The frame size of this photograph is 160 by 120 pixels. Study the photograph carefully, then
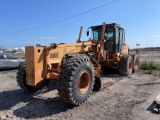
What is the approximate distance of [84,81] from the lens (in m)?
6.46

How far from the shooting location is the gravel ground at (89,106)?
5242 millimetres

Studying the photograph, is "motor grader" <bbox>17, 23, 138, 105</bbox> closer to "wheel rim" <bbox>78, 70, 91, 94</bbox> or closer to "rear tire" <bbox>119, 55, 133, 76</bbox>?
"wheel rim" <bbox>78, 70, 91, 94</bbox>

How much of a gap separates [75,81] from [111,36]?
559 centimetres

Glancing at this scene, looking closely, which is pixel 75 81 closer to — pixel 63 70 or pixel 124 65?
pixel 63 70

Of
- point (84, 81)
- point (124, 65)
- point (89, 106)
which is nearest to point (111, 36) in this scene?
point (124, 65)

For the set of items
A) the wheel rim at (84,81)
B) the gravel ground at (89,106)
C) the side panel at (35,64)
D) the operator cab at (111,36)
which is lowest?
the gravel ground at (89,106)

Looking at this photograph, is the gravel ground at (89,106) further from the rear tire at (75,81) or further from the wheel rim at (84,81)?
the wheel rim at (84,81)

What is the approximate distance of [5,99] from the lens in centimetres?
693

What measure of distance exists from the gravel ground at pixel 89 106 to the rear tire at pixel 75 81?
0.32 metres

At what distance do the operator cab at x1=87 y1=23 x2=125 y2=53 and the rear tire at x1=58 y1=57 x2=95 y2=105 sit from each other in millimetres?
4533

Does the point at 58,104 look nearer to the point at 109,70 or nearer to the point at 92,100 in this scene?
the point at 92,100

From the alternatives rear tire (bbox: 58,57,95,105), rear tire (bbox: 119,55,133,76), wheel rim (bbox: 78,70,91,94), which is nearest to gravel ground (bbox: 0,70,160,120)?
rear tire (bbox: 58,57,95,105)

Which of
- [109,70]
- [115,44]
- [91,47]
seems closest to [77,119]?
[91,47]

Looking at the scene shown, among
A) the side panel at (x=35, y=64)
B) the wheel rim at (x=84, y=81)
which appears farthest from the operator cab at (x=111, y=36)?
the side panel at (x=35, y=64)
